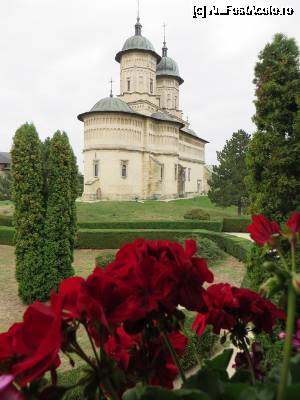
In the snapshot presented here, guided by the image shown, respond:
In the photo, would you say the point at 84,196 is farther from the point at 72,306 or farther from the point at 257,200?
the point at 72,306

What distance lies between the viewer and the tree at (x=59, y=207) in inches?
409

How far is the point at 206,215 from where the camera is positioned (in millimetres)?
28484

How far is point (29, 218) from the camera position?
10164 mm

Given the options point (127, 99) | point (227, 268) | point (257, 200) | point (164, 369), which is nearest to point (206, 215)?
point (227, 268)

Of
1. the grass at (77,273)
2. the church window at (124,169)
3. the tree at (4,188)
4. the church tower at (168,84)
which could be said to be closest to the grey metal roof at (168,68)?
the church tower at (168,84)

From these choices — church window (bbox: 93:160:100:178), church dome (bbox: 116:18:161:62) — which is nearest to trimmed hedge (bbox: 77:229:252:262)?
church window (bbox: 93:160:100:178)

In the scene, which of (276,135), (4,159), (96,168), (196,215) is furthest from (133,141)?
(4,159)

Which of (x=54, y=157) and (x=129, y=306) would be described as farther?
(x=54, y=157)

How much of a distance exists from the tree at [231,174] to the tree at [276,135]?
24.9 metres

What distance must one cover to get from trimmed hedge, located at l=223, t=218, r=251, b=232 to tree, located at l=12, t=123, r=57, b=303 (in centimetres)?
1764

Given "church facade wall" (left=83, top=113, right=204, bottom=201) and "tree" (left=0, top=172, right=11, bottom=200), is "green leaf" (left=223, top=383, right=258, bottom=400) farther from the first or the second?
"tree" (left=0, top=172, right=11, bottom=200)

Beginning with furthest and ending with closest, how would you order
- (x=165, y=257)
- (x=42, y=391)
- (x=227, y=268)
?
1. (x=227, y=268)
2. (x=165, y=257)
3. (x=42, y=391)

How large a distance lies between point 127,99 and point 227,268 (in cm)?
3641

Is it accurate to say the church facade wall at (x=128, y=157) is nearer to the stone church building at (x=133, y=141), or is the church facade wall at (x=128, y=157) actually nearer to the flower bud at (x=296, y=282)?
the stone church building at (x=133, y=141)
